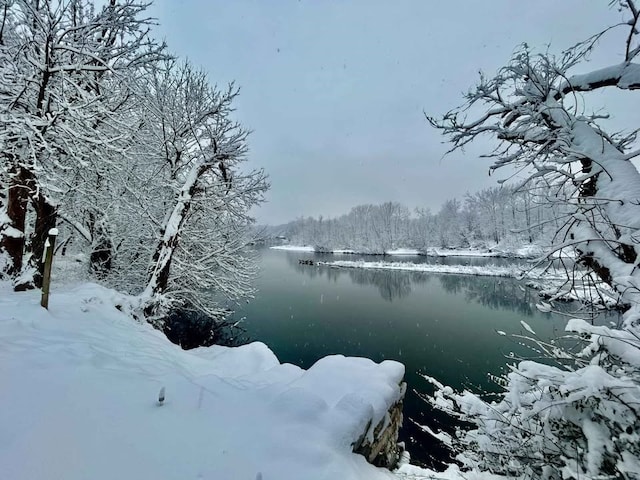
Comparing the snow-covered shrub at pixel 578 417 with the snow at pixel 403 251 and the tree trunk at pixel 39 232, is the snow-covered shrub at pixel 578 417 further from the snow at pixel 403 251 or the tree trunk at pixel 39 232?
the snow at pixel 403 251

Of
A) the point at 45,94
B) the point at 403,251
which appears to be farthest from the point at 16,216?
the point at 403,251

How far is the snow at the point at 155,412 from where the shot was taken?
6.10 ft

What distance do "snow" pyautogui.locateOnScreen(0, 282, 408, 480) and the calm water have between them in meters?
4.81

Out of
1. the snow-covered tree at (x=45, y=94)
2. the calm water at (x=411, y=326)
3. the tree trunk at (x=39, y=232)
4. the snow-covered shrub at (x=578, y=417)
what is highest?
the snow-covered tree at (x=45, y=94)

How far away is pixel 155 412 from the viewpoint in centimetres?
239

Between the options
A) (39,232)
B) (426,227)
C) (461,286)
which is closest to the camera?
(39,232)

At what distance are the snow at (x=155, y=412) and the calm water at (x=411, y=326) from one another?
4.81 meters

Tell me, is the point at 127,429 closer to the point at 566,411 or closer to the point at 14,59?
the point at 566,411

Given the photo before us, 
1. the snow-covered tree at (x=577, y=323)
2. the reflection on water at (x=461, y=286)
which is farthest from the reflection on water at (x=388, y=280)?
the snow-covered tree at (x=577, y=323)

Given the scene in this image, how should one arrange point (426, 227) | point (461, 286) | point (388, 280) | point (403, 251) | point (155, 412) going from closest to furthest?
1. point (155, 412)
2. point (461, 286)
3. point (388, 280)
4. point (403, 251)
5. point (426, 227)

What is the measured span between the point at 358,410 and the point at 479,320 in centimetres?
1492

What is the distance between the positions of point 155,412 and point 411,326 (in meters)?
13.6

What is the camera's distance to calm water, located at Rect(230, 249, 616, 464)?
945 centimetres

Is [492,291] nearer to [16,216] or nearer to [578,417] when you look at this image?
[578,417]
